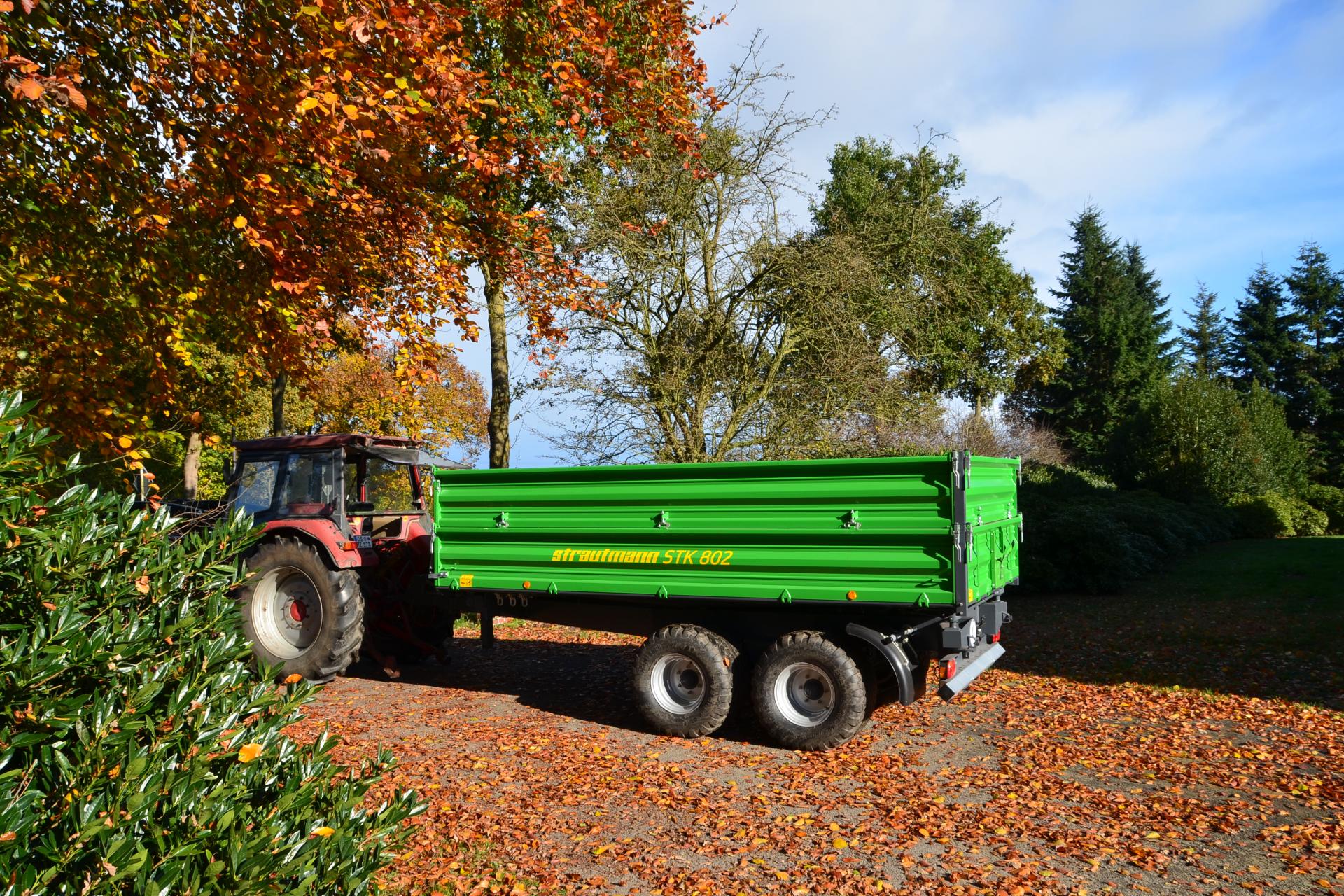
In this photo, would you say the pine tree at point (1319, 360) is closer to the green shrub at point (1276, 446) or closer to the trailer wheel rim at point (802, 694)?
the green shrub at point (1276, 446)

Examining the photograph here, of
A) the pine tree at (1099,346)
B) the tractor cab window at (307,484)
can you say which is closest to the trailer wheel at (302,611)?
the tractor cab window at (307,484)

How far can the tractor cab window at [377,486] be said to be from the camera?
895 centimetres

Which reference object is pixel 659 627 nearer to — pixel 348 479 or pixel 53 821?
pixel 348 479

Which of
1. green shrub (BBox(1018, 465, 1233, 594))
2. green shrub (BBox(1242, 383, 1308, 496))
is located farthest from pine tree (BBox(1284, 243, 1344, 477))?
green shrub (BBox(1018, 465, 1233, 594))

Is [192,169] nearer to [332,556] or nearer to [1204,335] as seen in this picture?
[332,556]

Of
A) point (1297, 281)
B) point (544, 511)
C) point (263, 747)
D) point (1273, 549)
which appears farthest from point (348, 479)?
point (1297, 281)

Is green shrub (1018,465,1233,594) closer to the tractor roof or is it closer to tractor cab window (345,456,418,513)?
tractor cab window (345,456,418,513)

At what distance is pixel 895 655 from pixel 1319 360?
1537 inches

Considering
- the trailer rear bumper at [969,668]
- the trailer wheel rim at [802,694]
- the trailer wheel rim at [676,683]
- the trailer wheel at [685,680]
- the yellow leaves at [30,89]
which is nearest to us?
the yellow leaves at [30,89]

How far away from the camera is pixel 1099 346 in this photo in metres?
37.3

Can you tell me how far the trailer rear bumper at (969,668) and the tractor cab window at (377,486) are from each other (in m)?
5.53

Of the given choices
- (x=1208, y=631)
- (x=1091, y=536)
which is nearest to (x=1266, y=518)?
(x=1091, y=536)

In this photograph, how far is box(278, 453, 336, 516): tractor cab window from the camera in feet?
27.3

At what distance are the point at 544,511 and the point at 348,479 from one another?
293 cm
